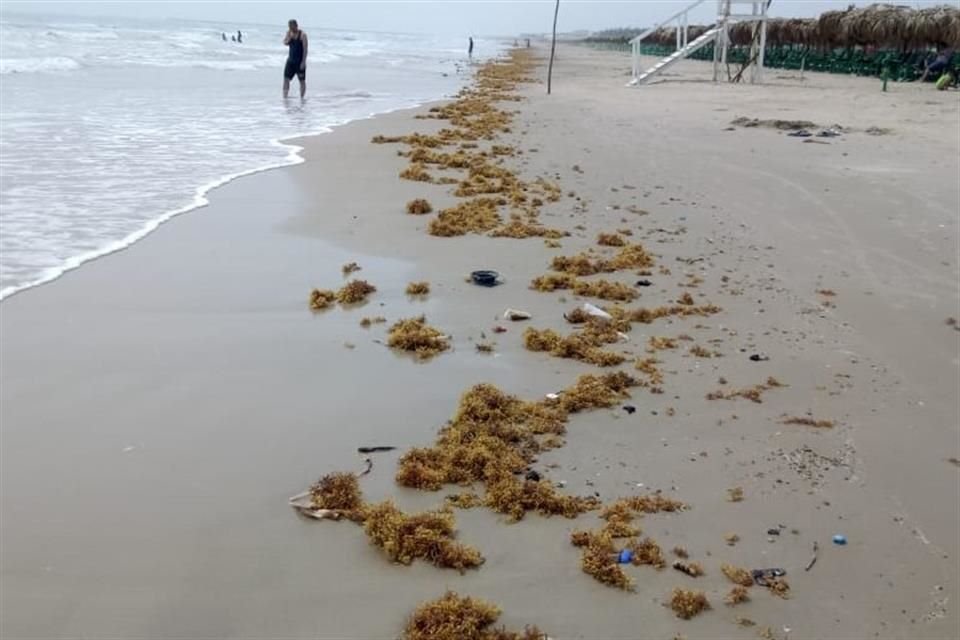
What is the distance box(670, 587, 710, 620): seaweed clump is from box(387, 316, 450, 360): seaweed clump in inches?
78.6

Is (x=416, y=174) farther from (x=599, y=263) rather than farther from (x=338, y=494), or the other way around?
(x=338, y=494)

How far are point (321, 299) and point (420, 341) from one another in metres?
0.86

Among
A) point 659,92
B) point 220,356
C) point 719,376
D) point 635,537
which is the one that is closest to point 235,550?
point 635,537

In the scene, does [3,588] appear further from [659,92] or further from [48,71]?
[48,71]

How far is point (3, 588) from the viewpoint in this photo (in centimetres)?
229

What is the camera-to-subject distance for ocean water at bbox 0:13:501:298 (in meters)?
6.05

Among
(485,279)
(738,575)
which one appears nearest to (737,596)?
(738,575)

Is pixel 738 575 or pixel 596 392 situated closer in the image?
pixel 738 575

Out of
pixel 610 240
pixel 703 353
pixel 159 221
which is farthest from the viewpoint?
pixel 159 221

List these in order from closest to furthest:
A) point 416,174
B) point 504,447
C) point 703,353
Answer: point 504,447, point 703,353, point 416,174

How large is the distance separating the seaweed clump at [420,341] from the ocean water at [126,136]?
239 cm

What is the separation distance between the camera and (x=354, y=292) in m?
4.77

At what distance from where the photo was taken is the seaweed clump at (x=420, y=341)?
4047 mm

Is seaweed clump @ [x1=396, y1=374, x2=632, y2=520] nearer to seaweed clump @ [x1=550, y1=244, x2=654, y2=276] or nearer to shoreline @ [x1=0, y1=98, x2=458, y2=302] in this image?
seaweed clump @ [x1=550, y1=244, x2=654, y2=276]
